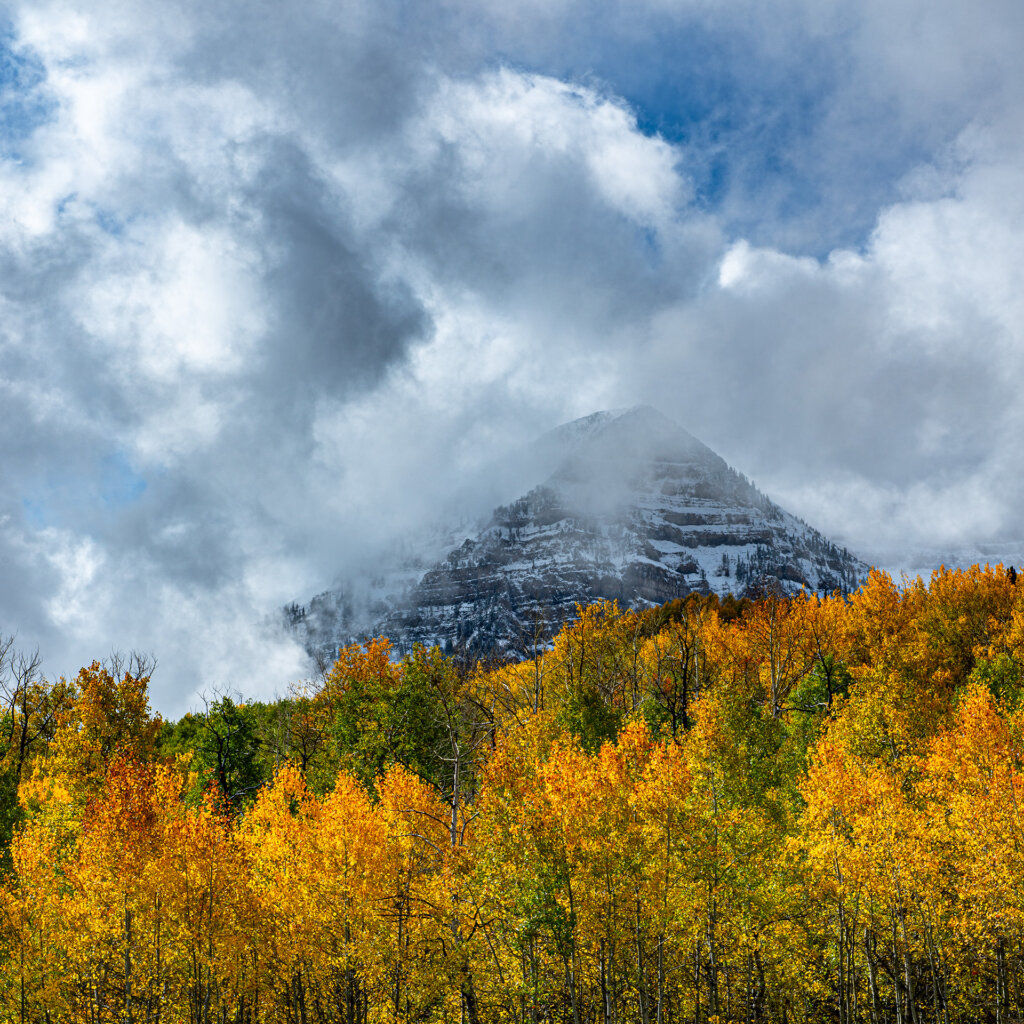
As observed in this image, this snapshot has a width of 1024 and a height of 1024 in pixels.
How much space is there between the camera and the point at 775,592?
75.7m

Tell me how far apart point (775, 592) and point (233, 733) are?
174ft

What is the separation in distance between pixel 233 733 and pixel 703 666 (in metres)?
46.0

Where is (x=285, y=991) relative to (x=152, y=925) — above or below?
below

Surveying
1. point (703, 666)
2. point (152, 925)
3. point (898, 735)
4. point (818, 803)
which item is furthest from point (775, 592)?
point (152, 925)

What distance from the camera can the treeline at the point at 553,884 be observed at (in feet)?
101

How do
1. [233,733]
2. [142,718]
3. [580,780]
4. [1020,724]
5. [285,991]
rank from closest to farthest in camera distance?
[580,780] < [285,991] < [1020,724] < [142,718] < [233,733]

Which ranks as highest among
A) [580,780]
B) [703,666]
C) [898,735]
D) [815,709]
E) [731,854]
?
[703,666]

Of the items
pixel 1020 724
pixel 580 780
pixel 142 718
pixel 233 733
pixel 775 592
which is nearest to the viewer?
pixel 580 780

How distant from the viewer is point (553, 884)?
1044 inches

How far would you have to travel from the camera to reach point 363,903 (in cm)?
3403

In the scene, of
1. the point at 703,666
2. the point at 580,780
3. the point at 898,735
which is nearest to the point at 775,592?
the point at 703,666

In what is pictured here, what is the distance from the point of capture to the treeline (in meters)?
30.6

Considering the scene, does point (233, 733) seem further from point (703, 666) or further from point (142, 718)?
point (703, 666)

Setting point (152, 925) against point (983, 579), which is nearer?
point (152, 925)
